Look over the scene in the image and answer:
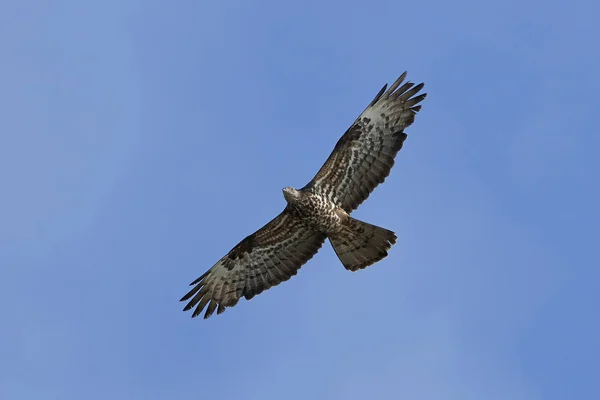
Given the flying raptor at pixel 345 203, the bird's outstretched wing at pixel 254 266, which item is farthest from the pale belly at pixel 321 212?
the bird's outstretched wing at pixel 254 266

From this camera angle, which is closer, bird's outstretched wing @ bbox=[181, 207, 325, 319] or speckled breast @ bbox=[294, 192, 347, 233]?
speckled breast @ bbox=[294, 192, 347, 233]

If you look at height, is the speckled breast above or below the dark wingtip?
below

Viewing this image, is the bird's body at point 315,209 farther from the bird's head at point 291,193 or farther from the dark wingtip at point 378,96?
the dark wingtip at point 378,96

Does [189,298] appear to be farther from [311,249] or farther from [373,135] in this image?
[373,135]

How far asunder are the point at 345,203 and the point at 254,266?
217 cm

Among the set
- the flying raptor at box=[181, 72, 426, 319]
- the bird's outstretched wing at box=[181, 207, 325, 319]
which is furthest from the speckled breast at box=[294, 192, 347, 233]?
the bird's outstretched wing at box=[181, 207, 325, 319]

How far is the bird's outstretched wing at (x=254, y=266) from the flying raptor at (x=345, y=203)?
0.02 m

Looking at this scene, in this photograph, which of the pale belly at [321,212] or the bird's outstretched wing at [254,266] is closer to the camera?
the pale belly at [321,212]

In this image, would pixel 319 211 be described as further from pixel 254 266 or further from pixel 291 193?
pixel 254 266

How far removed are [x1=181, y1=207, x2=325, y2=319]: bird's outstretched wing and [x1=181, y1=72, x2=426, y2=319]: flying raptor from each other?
0.06 feet

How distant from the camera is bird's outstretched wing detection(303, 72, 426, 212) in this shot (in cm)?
1848

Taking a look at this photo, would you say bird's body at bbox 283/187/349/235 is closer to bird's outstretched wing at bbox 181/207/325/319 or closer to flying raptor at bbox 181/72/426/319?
flying raptor at bbox 181/72/426/319

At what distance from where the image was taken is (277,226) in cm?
1878

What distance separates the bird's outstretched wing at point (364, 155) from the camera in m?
18.5
